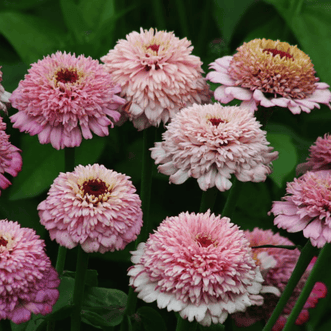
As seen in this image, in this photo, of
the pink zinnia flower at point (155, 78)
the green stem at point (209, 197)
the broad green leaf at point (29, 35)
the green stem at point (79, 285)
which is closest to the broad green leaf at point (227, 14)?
the broad green leaf at point (29, 35)

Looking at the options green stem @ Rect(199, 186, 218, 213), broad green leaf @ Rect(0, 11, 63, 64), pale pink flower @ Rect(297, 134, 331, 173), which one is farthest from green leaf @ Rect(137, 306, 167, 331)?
broad green leaf @ Rect(0, 11, 63, 64)

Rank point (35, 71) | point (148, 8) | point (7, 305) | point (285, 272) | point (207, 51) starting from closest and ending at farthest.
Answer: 1. point (7, 305)
2. point (35, 71)
3. point (285, 272)
4. point (207, 51)
5. point (148, 8)

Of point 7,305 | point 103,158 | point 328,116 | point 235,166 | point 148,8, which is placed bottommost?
point 7,305

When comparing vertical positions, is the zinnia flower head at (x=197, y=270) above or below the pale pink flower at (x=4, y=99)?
below

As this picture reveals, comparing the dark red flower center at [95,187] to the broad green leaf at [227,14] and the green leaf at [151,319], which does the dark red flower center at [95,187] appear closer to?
the green leaf at [151,319]

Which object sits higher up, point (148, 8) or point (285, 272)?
point (148, 8)

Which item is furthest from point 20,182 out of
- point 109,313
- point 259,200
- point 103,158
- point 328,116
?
point 328,116

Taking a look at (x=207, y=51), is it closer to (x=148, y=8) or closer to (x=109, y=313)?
(x=148, y=8)
